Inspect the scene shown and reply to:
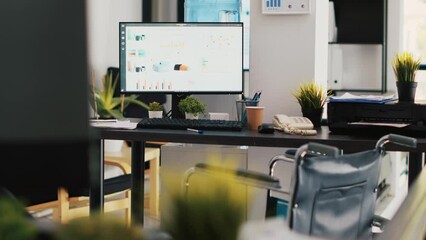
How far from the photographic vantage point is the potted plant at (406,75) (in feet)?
9.79

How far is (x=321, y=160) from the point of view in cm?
198

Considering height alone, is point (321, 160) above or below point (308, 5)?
below

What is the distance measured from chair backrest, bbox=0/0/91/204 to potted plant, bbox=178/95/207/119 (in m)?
2.72

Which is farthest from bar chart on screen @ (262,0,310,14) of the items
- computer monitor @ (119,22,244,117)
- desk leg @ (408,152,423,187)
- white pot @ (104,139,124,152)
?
white pot @ (104,139,124,152)

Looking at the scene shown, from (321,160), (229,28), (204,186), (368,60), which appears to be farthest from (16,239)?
(368,60)

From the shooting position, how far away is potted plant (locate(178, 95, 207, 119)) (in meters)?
3.36

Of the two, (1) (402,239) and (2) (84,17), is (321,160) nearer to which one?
(1) (402,239)

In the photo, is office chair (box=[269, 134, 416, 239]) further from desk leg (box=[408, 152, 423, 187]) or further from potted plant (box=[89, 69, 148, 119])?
potted plant (box=[89, 69, 148, 119])

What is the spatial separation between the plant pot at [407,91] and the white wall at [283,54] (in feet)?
1.83

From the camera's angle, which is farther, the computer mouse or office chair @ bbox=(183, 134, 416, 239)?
the computer mouse

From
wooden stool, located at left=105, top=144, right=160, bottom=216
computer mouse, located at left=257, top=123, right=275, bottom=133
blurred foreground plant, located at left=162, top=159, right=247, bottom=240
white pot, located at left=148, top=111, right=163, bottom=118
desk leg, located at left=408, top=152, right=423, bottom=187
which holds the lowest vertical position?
wooden stool, located at left=105, top=144, right=160, bottom=216

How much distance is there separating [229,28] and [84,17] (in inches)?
109

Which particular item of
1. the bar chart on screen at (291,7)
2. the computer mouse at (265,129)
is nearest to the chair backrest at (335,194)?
the computer mouse at (265,129)

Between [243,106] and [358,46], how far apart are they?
279 centimetres
